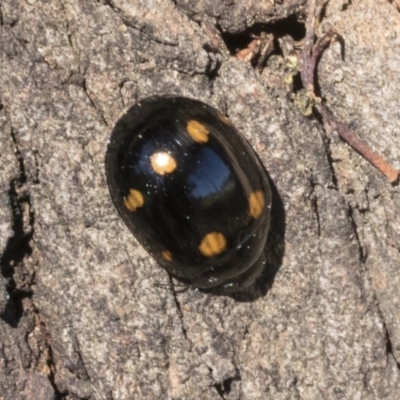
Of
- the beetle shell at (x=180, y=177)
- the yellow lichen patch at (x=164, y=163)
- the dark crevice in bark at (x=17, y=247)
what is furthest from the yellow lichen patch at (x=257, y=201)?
the dark crevice in bark at (x=17, y=247)

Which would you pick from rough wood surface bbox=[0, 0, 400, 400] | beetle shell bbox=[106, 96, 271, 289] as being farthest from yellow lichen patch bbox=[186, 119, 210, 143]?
rough wood surface bbox=[0, 0, 400, 400]

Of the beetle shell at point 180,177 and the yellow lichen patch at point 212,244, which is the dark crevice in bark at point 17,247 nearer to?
the beetle shell at point 180,177

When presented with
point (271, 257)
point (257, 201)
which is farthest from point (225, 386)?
point (257, 201)

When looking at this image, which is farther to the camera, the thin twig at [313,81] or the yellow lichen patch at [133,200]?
the thin twig at [313,81]

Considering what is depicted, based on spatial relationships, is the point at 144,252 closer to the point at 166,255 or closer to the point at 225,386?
the point at 166,255

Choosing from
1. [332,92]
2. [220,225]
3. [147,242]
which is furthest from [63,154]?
[332,92]

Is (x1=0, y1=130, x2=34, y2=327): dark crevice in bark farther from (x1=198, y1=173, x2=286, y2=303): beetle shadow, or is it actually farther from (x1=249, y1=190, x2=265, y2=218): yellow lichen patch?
(x1=249, y1=190, x2=265, y2=218): yellow lichen patch
